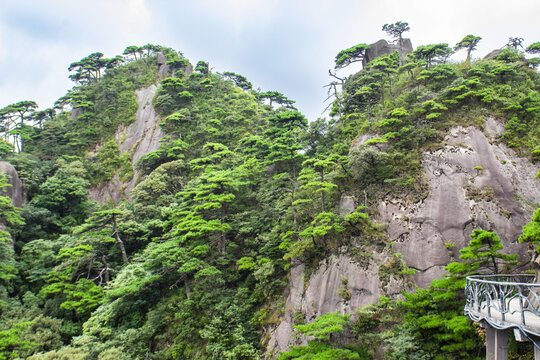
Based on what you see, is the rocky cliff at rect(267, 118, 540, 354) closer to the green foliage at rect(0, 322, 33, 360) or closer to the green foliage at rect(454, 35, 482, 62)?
the green foliage at rect(454, 35, 482, 62)

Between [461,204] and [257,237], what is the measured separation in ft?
36.0

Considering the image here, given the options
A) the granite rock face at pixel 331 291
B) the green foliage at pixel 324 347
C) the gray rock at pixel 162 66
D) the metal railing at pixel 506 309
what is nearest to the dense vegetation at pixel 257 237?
the green foliage at pixel 324 347

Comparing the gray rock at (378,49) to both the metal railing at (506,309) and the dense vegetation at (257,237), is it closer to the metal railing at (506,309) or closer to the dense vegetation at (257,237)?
the dense vegetation at (257,237)

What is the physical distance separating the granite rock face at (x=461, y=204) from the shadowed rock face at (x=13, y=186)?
31205mm

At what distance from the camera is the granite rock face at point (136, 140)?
31625mm

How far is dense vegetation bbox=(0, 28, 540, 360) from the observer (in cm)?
1126

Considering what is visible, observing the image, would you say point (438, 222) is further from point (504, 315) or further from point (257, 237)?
point (257, 237)

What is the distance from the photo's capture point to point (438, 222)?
1300cm

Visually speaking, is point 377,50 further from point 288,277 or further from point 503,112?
point 288,277

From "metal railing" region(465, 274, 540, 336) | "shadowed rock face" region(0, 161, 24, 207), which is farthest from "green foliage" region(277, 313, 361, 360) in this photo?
"shadowed rock face" region(0, 161, 24, 207)

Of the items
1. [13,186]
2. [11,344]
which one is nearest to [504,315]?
[11,344]

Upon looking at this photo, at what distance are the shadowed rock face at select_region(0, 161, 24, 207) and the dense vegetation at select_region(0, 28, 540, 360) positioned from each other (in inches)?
39.9

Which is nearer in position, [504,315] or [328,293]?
[504,315]

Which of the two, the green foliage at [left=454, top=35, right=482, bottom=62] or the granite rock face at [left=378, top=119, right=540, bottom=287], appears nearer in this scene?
the granite rock face at [left=378, top=119, right=540, bottom=287]
